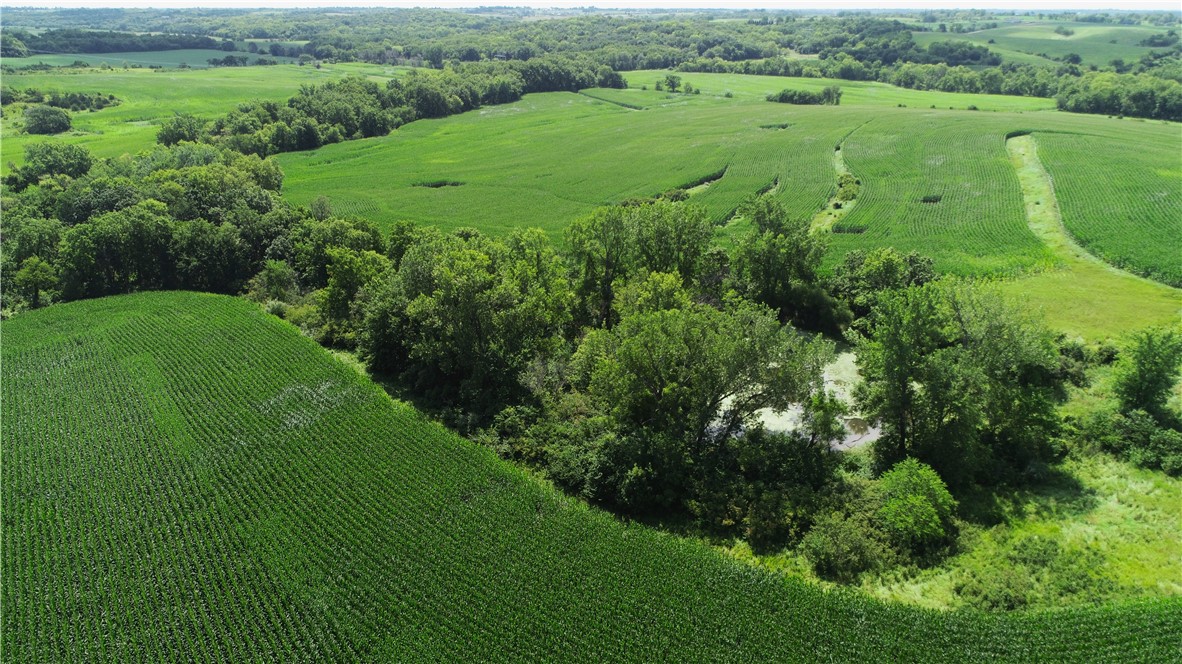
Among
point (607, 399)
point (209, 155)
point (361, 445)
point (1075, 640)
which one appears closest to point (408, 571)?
point (361, 445)

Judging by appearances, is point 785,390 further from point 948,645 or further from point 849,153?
point 849,153

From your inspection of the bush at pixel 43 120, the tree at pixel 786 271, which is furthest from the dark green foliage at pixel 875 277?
the bush at pixel 43 120

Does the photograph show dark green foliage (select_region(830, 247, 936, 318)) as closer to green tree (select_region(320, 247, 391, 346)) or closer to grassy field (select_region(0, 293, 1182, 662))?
grassy field (select_region(0, 293, 1182, 662))

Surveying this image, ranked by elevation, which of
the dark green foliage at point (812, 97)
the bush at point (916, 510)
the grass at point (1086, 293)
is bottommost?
the bush at point (916, 510)

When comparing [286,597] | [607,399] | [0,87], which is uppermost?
[0,87]

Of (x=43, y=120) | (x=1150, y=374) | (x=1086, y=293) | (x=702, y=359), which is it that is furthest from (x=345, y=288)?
(x=43, y=120)

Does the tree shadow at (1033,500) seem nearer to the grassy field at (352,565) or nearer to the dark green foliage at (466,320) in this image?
the grassy field at (352,565)

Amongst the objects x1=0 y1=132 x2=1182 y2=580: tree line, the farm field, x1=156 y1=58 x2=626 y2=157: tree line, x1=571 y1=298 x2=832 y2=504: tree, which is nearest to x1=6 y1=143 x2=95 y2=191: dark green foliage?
x1=156 y1=58 x2=626 y2=157: tree line
